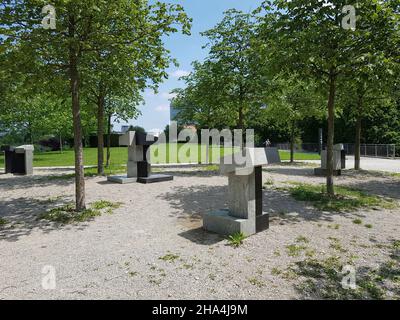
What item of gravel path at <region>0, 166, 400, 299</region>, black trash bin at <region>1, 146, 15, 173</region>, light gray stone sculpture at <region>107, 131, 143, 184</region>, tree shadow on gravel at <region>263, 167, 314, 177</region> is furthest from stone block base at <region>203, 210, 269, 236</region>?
black trash bin at <region>1, 146, 15, 173</region>

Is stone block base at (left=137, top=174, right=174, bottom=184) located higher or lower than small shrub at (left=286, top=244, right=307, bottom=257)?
higher

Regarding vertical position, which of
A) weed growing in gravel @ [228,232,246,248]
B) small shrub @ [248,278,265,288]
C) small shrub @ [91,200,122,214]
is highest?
small shrub @ [91,200,122,214]

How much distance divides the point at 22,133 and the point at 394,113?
35.1 meters

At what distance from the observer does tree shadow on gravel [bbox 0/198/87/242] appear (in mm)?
6281

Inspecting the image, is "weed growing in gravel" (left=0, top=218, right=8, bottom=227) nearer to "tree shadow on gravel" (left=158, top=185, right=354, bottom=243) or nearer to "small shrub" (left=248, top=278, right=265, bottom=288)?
"tree shadow on gravel" (left=158, top=185, right=354, bottom=243)

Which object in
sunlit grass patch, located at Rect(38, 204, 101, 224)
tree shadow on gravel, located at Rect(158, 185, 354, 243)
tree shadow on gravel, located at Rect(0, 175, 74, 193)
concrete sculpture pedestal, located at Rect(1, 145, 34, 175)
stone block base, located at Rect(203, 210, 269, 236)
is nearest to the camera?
stone block base, located at Rect(203, 210, 269, 236)

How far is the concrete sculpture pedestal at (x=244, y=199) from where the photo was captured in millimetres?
5582

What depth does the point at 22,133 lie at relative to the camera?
89.9 feet

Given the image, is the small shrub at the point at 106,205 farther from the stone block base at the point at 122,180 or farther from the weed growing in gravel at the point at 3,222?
the stone block base at the point at 122,180

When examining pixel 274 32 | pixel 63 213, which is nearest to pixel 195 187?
pixel 63 213

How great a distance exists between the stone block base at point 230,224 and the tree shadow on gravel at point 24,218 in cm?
260

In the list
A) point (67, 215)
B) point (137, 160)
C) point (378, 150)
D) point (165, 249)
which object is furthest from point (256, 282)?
point (378, 150)

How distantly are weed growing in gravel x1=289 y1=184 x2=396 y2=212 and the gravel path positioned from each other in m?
0.49
